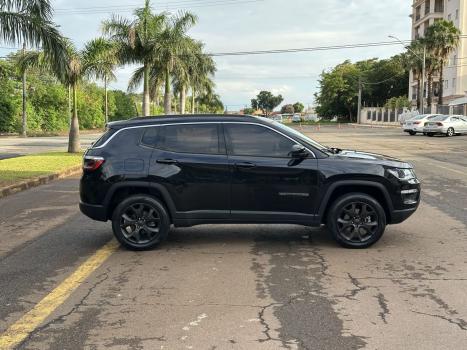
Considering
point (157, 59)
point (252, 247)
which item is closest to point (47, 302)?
point (252, 247)

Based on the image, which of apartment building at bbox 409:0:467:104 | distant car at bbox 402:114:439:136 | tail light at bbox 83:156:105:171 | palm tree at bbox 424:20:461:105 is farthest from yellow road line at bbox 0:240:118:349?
apartment building at bbox 409:0:467:104

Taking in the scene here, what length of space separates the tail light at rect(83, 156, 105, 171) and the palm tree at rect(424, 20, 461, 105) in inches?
2253

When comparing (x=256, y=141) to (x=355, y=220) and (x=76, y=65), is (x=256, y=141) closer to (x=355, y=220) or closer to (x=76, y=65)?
(x=355, y=220)

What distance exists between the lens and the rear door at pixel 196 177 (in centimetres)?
682

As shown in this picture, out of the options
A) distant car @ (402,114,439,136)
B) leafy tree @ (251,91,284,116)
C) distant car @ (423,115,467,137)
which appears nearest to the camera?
distant car @ (423,115,467,137)

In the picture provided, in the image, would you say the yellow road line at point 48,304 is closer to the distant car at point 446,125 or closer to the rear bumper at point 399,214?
the rear bumper at point 399,214

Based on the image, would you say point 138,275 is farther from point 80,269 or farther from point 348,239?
point 348,239

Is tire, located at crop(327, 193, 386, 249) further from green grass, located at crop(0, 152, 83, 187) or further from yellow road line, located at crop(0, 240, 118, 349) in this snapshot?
green grass, located at crop(0, 152, 83, 187)

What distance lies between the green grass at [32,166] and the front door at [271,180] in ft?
25.2

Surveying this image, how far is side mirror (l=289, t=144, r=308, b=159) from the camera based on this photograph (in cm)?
678

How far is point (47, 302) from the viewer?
5035 mm

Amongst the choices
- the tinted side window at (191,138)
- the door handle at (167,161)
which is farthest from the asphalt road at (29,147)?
the door handle at (167,161)

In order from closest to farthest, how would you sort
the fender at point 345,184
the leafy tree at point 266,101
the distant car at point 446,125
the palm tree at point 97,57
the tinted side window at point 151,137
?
the fender at point 345,184 → the tinted side window at point 151,137 → the palm tree at point 97,57 → the distant car at point 446,125 → the leafy tree at point 266,101

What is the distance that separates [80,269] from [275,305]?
2.40 meters
